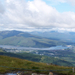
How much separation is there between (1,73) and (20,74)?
3.70 metres

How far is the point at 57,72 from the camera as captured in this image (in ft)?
70.1

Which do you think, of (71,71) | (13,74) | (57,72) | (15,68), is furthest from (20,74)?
(71,71)

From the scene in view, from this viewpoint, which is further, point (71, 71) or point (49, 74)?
point (71, 71)

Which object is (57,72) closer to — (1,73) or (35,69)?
(35,69)

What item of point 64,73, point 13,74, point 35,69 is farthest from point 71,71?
→ point 13,74

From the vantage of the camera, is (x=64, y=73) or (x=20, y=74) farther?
(x=64, y=73)

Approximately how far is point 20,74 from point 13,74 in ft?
4.64

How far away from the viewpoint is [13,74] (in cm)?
1977

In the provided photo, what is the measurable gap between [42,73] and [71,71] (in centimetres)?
617

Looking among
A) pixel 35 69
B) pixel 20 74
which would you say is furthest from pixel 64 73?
pixel 20 74

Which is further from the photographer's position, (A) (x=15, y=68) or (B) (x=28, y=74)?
(A) (x=15, y=68)

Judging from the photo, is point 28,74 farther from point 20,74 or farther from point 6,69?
point 6,69

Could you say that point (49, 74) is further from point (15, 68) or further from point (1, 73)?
point (1, 73)

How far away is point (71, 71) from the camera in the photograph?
70.8ft
